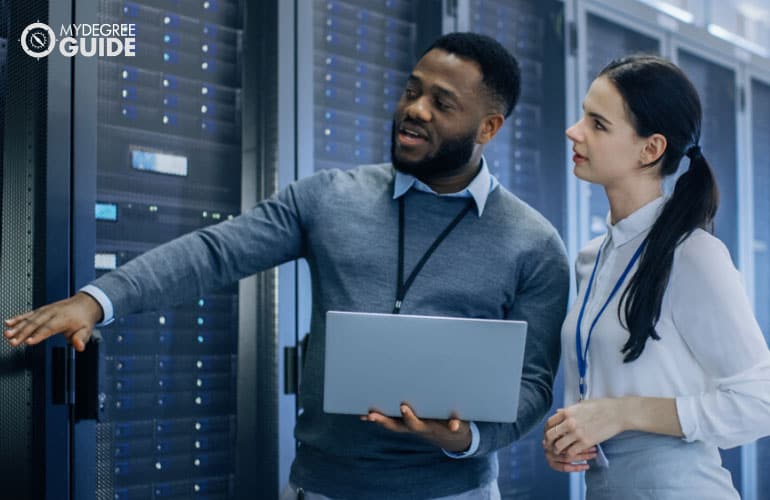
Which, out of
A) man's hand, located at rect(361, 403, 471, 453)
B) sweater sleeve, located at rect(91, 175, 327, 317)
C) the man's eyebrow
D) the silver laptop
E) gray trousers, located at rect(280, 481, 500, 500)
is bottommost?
gray trousers, located at rect(280, 481, 500, 500)

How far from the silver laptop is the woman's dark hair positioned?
9.4 inches

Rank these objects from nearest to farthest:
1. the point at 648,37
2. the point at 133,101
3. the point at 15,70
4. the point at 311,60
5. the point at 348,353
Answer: the point at 348,353 → the point at 15,70 → the point at 133,101 → the point at 311,60 → the point at 648,37

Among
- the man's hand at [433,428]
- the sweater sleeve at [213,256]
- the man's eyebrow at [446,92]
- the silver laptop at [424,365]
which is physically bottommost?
the man's hand at [433,428]

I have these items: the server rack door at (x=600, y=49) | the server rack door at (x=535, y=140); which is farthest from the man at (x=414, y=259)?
the server rack door at (x=600, y=49)

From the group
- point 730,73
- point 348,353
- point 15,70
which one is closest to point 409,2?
point 15,70

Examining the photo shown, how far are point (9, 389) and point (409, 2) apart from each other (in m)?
1.77

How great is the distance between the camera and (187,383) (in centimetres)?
221

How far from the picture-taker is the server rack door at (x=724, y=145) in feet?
14.6

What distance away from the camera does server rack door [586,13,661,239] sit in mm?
3656

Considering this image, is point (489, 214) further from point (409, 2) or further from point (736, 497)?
point (409, 2)

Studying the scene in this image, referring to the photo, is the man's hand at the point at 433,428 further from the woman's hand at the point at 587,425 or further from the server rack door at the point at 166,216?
the server rack door at the point at 166,216

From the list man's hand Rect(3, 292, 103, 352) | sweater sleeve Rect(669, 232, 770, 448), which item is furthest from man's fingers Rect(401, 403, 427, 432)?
man's hand Rect(3, 292, 103, 352)

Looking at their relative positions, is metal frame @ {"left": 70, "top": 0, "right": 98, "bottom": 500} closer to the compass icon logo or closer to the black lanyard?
the compass icon logo

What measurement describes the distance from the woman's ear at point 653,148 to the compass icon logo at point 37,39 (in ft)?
4.04
